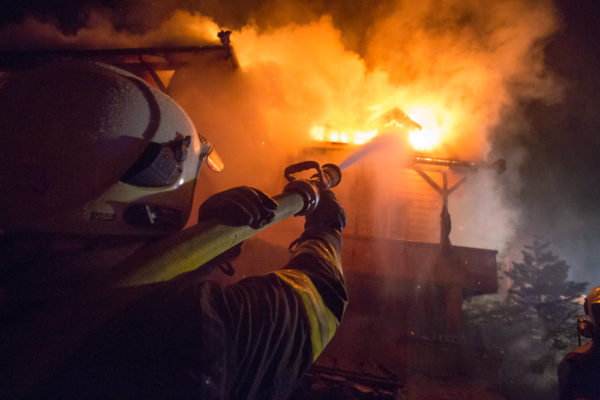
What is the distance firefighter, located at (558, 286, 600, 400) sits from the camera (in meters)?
3.87

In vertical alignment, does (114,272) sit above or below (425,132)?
below

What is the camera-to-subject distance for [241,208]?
3.85 ft

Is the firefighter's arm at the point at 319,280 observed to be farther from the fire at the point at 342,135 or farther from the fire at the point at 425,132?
the fire at the point at 425,132

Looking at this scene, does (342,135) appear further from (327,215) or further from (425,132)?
(327,215)

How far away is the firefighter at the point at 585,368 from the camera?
3873 mm

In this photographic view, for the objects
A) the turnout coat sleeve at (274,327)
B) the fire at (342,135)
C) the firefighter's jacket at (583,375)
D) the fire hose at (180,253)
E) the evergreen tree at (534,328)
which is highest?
the fire at (342,135)

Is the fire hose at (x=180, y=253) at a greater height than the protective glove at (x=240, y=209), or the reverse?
the protective glove at (x=240, y=209)

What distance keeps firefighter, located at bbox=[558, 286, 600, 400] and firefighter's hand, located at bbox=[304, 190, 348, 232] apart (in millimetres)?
5255

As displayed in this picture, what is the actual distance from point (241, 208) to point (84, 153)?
33.0 inches

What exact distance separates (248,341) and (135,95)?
146 cm

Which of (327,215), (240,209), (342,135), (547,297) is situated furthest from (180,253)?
(547,297)

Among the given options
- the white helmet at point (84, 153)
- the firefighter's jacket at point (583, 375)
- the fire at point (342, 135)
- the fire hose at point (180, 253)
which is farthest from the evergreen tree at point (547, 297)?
the white helmet at point (84, 153)

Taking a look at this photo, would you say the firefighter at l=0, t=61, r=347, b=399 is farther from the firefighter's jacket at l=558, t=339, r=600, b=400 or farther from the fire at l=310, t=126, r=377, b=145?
the fire at l=310, t=126, r=377, b=145

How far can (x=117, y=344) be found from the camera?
27.1 inches
